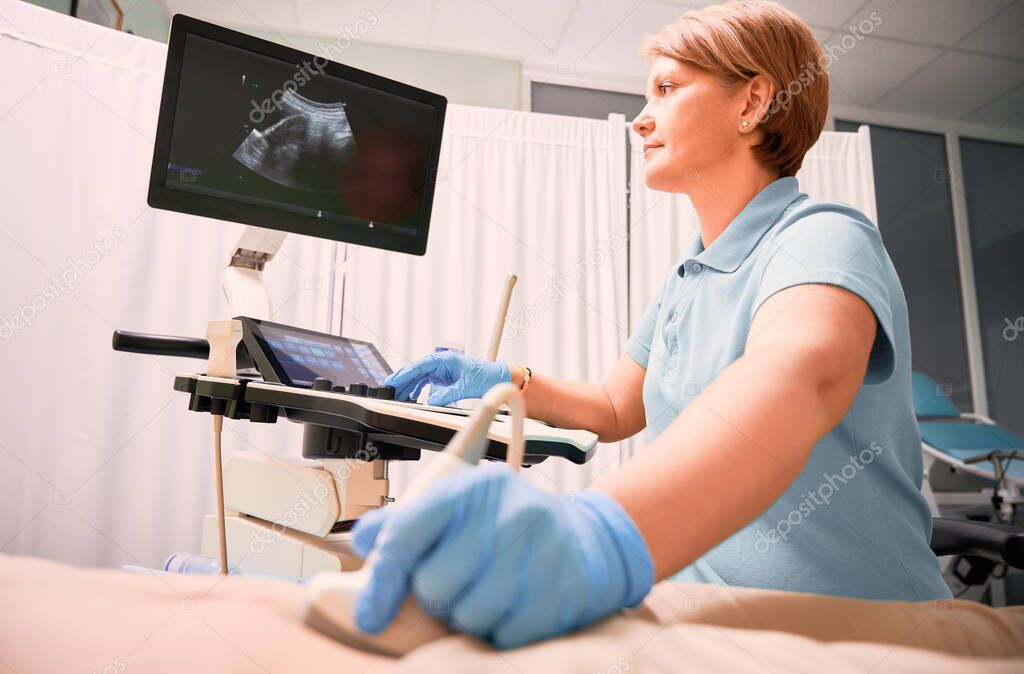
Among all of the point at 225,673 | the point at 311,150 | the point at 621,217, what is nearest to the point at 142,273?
the point at 311,150

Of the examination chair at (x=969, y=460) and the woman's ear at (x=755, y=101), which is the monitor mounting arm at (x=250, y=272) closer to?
the woman's ear at (x=755, y=101)

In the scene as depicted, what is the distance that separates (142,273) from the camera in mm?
2486

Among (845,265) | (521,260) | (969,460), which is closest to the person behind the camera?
(845,265)

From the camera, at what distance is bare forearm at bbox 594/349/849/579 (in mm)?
411

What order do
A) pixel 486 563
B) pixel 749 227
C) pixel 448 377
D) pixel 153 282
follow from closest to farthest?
pixel 486 563 < pixel 749 227 < pixel 448 377 < pixel 153 282

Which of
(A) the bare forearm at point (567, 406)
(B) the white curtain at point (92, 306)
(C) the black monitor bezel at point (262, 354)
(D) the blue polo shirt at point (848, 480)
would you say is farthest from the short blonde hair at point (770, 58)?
(B) the white curtain at point (92, 306)

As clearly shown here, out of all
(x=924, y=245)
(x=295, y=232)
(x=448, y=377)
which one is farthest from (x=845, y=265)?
(x=924, y=245)

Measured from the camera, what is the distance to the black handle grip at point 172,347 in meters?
1.18

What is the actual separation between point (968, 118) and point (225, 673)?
542 cm

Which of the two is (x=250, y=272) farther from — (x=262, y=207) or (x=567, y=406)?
(x=567, y=406)

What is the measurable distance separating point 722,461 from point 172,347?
3.62 ft

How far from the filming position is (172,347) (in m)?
1.22

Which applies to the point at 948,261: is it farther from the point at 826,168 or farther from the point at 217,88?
the point at 217,88

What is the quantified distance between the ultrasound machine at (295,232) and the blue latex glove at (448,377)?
79 mm
